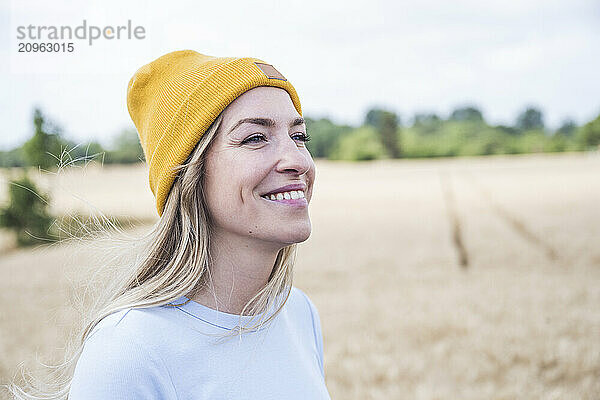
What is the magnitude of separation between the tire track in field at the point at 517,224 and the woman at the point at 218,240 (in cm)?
786

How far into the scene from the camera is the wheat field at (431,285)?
4312 mm

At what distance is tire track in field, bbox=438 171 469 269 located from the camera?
8188 mm

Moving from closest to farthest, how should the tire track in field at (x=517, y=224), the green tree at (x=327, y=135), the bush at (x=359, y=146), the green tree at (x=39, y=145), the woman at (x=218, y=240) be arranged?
the woman at (x=218, y=240) → the tire track in field at (x=517, y=224) → the green tree at (x=39, y=145) → the green tree at (x=327, y=135) → the bush at (x=359, y=146)

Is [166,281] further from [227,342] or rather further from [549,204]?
[549,204]

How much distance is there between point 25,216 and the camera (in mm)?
10758

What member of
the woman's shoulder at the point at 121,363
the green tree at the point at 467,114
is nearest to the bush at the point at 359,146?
the green tree at the point at 467,114

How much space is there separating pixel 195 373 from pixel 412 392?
3.41 meters

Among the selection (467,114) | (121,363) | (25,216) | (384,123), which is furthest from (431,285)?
(467,114)

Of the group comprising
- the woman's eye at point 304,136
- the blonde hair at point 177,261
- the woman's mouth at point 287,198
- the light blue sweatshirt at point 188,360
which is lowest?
the light blue sweatshirt at point 188,360

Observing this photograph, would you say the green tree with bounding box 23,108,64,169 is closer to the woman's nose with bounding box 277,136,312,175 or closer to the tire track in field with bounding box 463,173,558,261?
the tire track in field with bounding box 463,173,558,261

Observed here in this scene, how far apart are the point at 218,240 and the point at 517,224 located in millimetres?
9642

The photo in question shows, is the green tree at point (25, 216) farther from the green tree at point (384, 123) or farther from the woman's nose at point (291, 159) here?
the woman's nose at point (291, 159)

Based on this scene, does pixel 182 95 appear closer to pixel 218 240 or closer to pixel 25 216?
pixel 218 240

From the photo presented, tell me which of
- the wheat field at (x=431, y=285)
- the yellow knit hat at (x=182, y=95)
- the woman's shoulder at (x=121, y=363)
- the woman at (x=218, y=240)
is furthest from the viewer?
the wheat field at (x=431, y=285)
